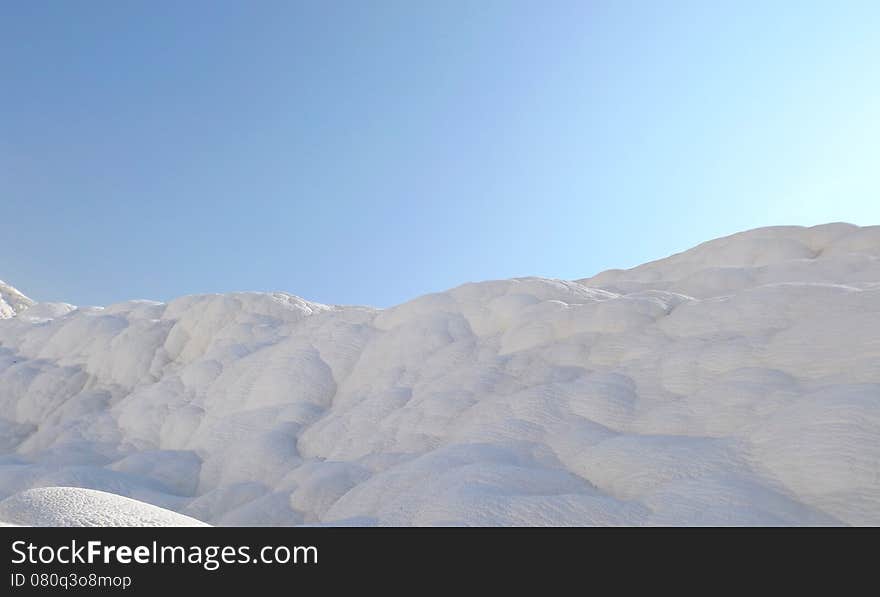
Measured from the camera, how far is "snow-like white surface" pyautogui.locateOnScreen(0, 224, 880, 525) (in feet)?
11.2

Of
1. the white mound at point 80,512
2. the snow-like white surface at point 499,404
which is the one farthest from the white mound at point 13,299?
the white mound at point 80,512

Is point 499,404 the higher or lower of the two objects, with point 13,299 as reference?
lower

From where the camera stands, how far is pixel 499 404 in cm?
534

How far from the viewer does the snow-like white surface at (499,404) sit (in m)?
3.42

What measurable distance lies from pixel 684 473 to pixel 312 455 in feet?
12.7

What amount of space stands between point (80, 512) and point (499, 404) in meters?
3.33

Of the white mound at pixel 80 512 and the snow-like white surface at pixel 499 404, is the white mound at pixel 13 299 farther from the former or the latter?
the white mound at pixel 80 512

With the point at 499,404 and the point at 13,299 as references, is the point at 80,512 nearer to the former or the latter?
the point at 499,404

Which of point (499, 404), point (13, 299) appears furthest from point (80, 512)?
point (13, 299)

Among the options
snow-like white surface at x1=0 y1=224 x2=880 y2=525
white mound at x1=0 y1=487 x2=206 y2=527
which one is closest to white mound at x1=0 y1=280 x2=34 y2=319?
snow-like white surface at x1=0 y1=224 x2=880 y2=525

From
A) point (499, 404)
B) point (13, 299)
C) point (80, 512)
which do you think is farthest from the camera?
point (13, 299)

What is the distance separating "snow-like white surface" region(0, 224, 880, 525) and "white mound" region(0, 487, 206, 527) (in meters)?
1.42

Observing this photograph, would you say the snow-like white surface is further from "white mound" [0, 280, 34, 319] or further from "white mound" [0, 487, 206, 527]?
"white mound" [0, 280, 34, 319]

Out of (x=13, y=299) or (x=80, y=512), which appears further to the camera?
(x=13, y=299)
